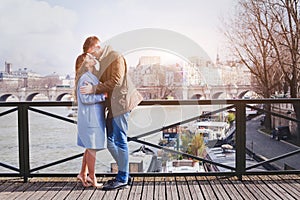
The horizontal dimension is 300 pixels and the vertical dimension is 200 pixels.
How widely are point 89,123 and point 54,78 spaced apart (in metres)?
1.53

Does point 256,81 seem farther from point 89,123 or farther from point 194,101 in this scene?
point 89,123

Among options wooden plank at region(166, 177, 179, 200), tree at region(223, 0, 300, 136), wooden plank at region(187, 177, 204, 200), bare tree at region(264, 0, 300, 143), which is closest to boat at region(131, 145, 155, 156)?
wooden plank at region(166, 177, 179, 200)

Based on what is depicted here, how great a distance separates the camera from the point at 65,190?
99.3 inches

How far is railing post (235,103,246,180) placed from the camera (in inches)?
111

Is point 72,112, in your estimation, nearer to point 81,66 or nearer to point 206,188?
point 81,66

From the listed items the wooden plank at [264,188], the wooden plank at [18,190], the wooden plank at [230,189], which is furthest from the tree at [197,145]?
the wooden plank at [18,190]

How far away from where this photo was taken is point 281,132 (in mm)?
4227

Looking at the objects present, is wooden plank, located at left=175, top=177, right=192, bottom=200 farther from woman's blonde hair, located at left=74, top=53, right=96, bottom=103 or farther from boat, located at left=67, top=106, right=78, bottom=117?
woman's blonde hair, located at left=74, top=53, right=96, bottom=103

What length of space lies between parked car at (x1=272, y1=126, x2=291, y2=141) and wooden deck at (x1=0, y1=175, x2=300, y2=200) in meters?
1.24

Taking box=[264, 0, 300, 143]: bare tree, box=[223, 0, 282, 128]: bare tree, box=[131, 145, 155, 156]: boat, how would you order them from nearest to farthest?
1. box=[131, 145, 155, 156]: boat
2. box=[264, 0, 300, 143]: bare tree
3. box=[223, 0, 282, 128]: bare tree

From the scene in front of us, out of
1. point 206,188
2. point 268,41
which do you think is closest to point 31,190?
point 206,188

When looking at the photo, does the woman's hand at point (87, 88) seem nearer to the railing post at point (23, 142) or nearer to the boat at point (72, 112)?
the boat at point (72, 112)

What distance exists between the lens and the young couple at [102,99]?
2.41 metres

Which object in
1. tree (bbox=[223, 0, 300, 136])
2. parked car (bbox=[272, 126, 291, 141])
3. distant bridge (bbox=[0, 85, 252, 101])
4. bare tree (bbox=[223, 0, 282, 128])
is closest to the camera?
distant bridge (bbox=[0, 85, 252, 101])
